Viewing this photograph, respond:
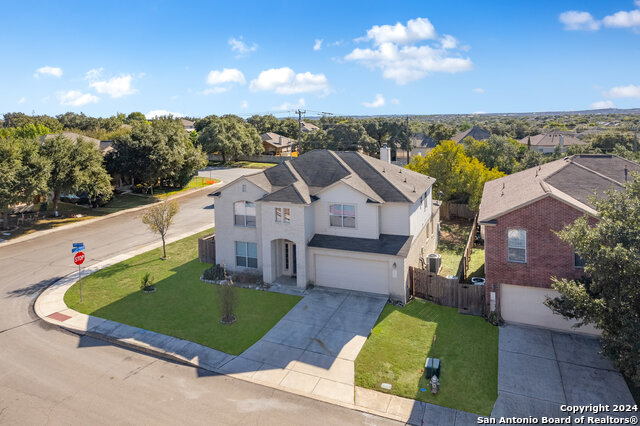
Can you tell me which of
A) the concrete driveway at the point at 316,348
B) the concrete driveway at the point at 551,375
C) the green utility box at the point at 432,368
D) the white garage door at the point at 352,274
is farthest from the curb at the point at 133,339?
the white garage door at the point at 352,274

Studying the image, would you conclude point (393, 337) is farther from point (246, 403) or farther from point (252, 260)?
point (252, 260)

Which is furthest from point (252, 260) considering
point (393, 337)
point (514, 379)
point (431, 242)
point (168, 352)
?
point (514, 379)

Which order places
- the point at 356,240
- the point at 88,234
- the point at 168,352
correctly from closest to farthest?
the point at 168,352 < the point at 356,240 < the point at 88,234

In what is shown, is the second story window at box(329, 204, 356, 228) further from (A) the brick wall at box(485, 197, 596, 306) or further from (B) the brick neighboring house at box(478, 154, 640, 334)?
(A) the brick wall at box(485, 197, 596, 306)

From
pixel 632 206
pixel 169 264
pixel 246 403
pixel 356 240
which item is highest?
pixel 632 206

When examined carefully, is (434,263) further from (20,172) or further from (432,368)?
(20,172)

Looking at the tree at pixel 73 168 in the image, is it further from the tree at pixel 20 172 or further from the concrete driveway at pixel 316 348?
the concrete driveway at pixel 316 348

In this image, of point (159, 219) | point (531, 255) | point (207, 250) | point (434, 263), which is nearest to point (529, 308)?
point (531, 255)
